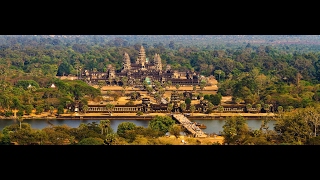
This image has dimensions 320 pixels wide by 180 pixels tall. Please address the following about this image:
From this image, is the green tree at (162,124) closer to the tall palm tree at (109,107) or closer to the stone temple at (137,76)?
the tall palm tree at (109,107)

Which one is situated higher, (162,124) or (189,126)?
(162,124)

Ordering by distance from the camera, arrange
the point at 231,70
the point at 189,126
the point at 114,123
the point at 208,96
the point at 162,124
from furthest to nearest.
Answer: the point at 231,70 < the point at 208,96 < the point at 114,123 < the point at 189,126 < the point at 162,124

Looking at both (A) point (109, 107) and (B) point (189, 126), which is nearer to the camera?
(B) point (189, 126)

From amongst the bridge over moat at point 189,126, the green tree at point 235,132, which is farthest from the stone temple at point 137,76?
the green tree at point 235,132

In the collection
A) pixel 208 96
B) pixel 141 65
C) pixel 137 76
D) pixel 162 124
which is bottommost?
pixel 162 124

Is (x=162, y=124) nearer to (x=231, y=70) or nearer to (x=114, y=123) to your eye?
(x=114, y=123)

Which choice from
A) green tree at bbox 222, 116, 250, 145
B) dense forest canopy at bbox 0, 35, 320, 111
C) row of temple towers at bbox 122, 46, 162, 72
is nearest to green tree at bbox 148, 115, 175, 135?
green tree at bbox 222, 116, 250, 145

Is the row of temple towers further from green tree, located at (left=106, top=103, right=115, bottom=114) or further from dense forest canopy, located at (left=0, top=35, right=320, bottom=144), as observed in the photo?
green tree, located at (left=106, top=103, right=115, bottom=114)

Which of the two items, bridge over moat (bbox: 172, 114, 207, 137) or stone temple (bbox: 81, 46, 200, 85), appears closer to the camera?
bridge over moat (bbox: 172, 114, 207, 137)

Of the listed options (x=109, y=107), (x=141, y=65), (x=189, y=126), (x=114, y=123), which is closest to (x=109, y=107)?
(x=109, y=107)

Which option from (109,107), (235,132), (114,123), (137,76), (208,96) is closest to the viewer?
(235,132)
